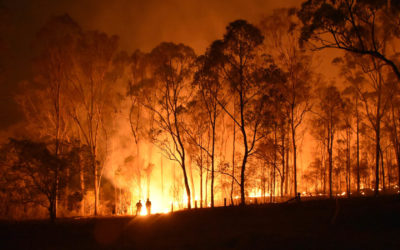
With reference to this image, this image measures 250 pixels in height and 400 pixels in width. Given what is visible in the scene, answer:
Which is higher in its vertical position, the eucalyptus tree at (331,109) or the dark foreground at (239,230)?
the eucalyptus tree at (331,109)

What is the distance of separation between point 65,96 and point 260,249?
21.4m

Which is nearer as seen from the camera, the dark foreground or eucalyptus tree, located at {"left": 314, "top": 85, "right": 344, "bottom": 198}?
the dark foreground

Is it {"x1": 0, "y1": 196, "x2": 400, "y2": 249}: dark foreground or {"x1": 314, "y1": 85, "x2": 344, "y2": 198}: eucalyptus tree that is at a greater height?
{"x1": 314, "y1": 85, "x2": 344, "y2": 198}: eucalyptus tree

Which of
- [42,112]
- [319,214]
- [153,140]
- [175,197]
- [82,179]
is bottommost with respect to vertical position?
[175,197]

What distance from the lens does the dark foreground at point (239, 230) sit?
10.2 meters

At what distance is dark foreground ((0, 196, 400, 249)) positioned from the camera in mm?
10250

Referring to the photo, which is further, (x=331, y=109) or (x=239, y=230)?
(x=331, y=109)

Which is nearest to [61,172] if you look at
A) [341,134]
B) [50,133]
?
[50,133]

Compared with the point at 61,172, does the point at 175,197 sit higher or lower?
lower

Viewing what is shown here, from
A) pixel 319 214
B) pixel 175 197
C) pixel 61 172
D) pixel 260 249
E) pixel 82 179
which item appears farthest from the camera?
pixel 175 197

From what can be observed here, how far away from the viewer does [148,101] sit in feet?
80.9

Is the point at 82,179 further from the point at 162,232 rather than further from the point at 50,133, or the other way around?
the point at 50,133

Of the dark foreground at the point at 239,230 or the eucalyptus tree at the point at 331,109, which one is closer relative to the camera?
the dark foreground at the point at 239,230

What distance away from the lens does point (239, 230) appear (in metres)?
13.2
